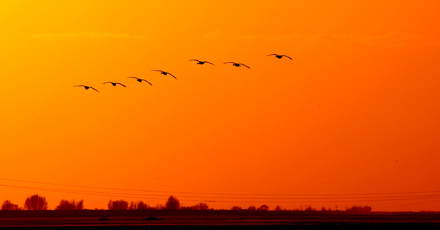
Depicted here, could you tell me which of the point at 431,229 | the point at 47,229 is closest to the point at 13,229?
the point at 47,229

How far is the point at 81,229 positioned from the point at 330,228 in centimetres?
2686

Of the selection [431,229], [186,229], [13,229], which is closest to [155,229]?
[186,229]

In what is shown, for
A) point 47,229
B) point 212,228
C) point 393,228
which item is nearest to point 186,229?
point 212,228

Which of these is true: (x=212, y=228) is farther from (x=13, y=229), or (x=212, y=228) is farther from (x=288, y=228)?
(x=13, y=229)

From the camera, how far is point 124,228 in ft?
307

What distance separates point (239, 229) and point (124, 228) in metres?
13.0

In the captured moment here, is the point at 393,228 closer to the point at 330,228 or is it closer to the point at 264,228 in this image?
the point at 330,228

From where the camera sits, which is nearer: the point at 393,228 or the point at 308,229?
the point at 308,229

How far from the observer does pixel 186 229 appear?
295 feet

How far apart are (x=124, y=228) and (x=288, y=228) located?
17897mm

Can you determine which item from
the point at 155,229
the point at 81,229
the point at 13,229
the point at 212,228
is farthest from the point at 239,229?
the point at 13,229

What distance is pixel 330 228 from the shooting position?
9244 centimetres

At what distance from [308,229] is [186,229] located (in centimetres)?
1275

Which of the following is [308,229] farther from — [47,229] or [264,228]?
Answer: [47,229]
